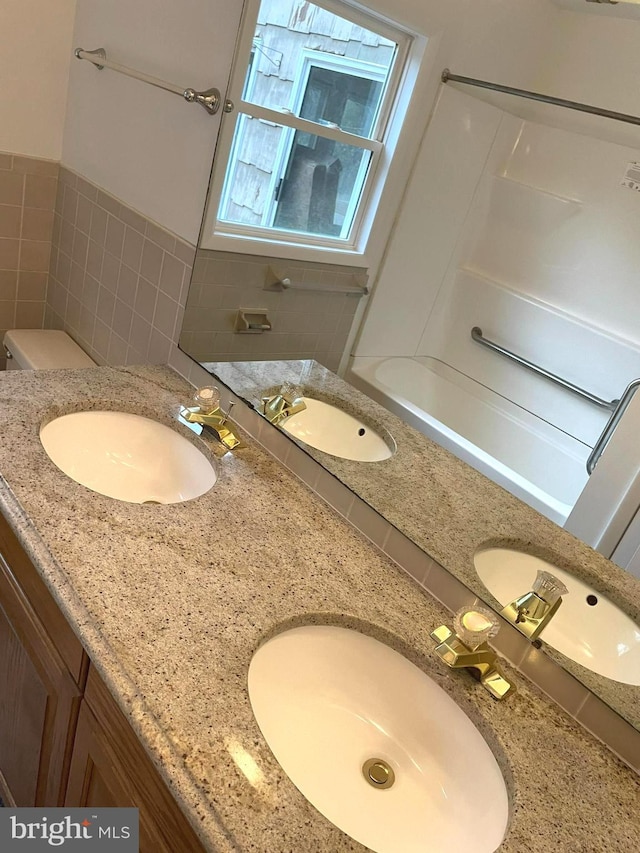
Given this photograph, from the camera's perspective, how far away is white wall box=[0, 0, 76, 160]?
6.19 feet

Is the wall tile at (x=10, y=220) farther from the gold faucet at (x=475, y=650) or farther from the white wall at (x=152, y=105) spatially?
the gold faucet at (x=475, y=650)

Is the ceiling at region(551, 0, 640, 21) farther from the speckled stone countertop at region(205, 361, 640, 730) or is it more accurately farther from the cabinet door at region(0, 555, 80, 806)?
the cabinet door at region(0, 555, 80, 806)

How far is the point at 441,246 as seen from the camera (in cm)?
119

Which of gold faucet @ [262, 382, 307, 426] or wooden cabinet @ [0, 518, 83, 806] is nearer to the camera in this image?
wooden cabinet @ [0, 518, 83, 806]

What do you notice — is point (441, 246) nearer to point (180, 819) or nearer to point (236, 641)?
point (236, 641)

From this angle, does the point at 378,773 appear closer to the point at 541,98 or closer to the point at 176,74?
the point at 541,98

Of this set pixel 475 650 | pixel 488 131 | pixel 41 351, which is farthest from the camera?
pixel 41 351

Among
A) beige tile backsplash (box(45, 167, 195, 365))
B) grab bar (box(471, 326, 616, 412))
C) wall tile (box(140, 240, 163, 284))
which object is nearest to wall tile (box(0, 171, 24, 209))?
beige tile backsplash (box(45, 167, 195, 365))

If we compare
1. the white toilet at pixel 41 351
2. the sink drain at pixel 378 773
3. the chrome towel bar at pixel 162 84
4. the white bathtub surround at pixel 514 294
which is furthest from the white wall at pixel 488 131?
the white toilet at pixel 41 351

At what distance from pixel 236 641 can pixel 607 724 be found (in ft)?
1.83

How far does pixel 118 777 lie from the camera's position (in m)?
0.88

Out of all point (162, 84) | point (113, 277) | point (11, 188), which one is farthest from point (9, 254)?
point (162, 84)

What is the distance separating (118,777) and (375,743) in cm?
38

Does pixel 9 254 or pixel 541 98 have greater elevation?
pixel 541 98
